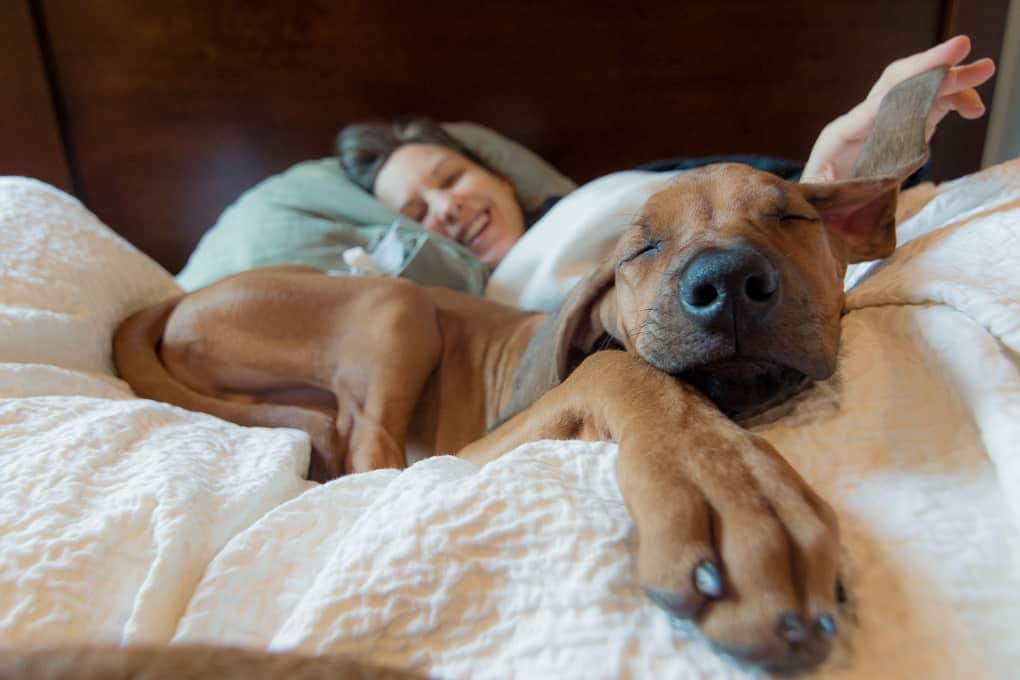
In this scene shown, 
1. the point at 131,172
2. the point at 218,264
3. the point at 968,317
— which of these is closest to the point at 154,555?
the point at 968,317

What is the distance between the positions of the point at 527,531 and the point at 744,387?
401 millimetres

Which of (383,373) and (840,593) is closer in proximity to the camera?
(840,593)

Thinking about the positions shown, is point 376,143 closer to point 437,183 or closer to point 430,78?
point 437,183

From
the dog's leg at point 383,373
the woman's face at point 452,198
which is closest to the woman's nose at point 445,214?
the woman's face at point 452,198

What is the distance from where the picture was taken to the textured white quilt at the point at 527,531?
22.1 inches

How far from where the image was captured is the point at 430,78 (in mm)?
2867

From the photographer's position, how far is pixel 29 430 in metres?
0.94

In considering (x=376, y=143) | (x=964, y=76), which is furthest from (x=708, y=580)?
(x=376, y=143)

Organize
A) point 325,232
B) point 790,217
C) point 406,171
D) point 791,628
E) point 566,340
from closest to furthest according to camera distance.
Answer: point 791,628 → point 790,217 → point 566,340 → point 325,232 → point 406,171

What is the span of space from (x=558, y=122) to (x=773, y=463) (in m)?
2.48

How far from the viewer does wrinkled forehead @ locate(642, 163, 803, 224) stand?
106 cm

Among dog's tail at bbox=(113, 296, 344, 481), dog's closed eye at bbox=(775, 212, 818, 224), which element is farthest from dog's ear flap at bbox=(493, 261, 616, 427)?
dog's tail at bbox=(113, 296, 344, 481)

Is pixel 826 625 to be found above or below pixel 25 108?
below

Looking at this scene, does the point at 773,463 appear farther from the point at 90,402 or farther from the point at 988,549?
the point at 90,402
